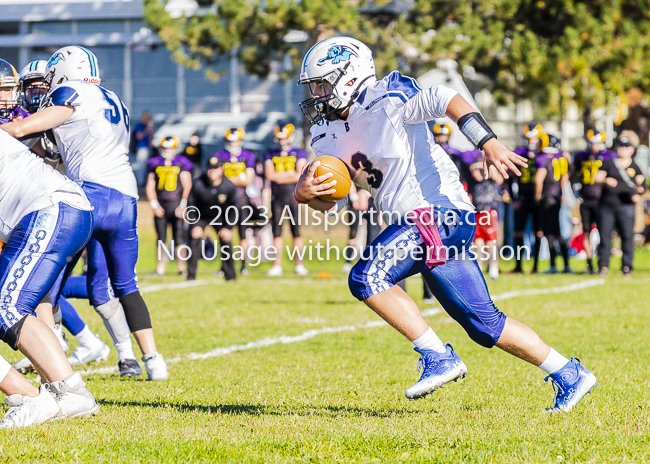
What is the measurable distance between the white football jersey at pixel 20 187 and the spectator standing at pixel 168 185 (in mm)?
9385

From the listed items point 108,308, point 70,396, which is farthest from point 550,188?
point 70,396

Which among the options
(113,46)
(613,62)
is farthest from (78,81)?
(113,46)

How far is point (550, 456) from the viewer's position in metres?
3.91

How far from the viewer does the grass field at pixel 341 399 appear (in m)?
4.03

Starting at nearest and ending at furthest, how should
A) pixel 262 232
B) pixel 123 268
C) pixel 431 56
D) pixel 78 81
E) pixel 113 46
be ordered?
pixel 78 81, pixel 123 268, pixel 262 232, pixel 431 56, pixel 113 46

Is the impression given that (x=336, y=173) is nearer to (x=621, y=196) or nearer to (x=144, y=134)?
(x=621, y=196)

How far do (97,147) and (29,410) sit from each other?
1.75m

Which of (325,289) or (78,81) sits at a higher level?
(78,81)

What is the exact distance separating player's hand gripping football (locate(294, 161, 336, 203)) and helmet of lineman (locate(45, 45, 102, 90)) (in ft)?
5.76

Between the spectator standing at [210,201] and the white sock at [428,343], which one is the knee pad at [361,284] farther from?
the spectator standing at [210,201]

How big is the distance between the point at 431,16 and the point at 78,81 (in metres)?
17.2

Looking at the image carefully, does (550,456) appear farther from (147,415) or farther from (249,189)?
(249,189)

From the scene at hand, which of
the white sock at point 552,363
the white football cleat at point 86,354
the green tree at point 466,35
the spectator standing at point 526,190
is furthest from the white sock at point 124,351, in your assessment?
the green tree at point 466,35

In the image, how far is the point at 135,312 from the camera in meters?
6.20
